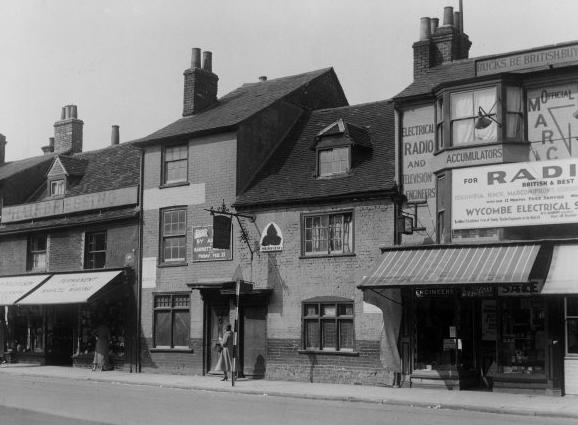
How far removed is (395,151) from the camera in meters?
24.0

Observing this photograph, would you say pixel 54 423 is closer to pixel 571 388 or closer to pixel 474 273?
pixel 474 273

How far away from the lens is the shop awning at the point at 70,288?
29.2 m

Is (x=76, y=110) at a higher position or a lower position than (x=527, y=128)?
higher

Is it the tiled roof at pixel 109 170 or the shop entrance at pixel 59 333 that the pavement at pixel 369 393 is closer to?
the shop entrance at pixel 59 333

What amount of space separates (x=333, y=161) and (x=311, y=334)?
5.57 m

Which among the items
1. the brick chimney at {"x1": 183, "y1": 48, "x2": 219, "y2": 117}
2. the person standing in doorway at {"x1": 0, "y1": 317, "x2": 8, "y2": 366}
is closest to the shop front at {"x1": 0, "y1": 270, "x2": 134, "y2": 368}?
the person standing in doorway at {"x1": 0, "y1": 317, "x2": 8, "y2": 366}

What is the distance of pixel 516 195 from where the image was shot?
821 inches

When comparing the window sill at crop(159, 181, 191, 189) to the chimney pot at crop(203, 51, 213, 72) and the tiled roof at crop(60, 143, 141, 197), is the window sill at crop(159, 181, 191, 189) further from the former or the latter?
the chimney pot at crop(203, 51, 213, 72)

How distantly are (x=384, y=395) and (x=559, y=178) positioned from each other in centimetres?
698

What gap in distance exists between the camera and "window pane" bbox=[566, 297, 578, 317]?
66.4 ft

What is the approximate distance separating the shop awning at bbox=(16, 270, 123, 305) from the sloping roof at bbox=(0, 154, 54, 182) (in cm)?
769

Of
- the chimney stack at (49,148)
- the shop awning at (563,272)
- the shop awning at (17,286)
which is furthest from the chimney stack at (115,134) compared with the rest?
the shop awning at (563,272)

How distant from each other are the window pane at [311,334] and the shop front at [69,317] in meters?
7.78

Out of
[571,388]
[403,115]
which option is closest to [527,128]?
[403,115]
